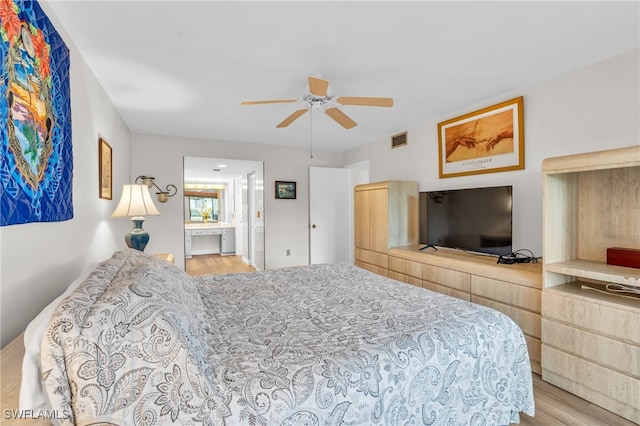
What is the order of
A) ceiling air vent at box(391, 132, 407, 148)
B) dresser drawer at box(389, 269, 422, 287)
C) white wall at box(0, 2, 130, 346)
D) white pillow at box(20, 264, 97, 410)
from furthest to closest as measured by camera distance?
ceiling air vent at box(391, 132, 407, 148), dresser drawer at box(389, 269, 422, 287), white wall at box(0, 2, 130, 346), white pillow at box(20, 264, 97, 410)

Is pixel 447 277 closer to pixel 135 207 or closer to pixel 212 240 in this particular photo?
pixel 135 207

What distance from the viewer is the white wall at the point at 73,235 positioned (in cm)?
123

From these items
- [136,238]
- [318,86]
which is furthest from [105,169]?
[318,86]

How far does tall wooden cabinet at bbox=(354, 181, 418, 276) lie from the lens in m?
3.98

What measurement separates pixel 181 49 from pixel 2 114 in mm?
1360

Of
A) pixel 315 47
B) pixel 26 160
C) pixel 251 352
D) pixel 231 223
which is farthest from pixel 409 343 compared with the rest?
pixel 231 223

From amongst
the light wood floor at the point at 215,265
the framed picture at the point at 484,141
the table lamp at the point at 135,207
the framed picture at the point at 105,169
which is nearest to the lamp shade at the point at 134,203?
the table lamp at the point at 135,207

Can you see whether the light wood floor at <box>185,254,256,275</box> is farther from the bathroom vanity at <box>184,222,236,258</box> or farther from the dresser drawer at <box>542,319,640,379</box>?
the dresser drawer at <box>542,319,640,379</box>

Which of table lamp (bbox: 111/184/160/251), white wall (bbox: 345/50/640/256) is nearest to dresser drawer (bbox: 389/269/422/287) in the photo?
white wall (bbox: 345/50/640/256)

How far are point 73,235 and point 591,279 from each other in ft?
11.8

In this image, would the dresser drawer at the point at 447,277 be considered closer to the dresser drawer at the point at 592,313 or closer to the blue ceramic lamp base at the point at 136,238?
the dresser drawer at the point at 592,313

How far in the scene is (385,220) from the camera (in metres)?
4.00

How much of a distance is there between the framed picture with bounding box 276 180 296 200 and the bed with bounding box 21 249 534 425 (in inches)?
144

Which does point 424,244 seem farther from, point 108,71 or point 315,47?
point 108,71
